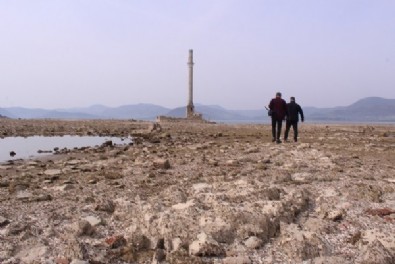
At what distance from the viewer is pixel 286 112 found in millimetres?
20688

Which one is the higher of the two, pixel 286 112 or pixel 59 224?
pixel 286 112

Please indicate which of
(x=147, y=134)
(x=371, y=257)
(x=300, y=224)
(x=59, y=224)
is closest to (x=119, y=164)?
(x=59, y=224)

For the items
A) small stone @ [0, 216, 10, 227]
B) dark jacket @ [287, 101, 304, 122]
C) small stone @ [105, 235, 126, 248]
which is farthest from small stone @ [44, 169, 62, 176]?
dark jacket @ [287, 101, 304, 122]

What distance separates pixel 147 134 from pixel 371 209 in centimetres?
2310

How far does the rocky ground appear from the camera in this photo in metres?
6.93

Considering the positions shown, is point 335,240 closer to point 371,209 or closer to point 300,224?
point 300,224

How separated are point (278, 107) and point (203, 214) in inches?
512

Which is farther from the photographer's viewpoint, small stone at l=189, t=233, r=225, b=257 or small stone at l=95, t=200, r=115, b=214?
small stone at l=95, t=200, r=115, b=214

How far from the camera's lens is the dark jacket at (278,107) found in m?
20.4

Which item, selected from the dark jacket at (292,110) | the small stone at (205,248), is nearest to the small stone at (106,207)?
the small stone at (205,248)

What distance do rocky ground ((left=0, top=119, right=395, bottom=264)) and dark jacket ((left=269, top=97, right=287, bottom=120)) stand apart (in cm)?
653

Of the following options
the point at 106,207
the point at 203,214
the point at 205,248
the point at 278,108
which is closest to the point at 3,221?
the point at 106,207

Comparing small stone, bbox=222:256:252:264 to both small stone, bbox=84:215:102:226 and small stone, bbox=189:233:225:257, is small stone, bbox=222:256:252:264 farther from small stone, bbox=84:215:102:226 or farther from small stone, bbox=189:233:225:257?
small stone, bbox=84:215:102:226

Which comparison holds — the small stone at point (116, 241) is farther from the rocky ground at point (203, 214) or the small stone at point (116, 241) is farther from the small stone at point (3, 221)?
the small stone at point (3, 221)
